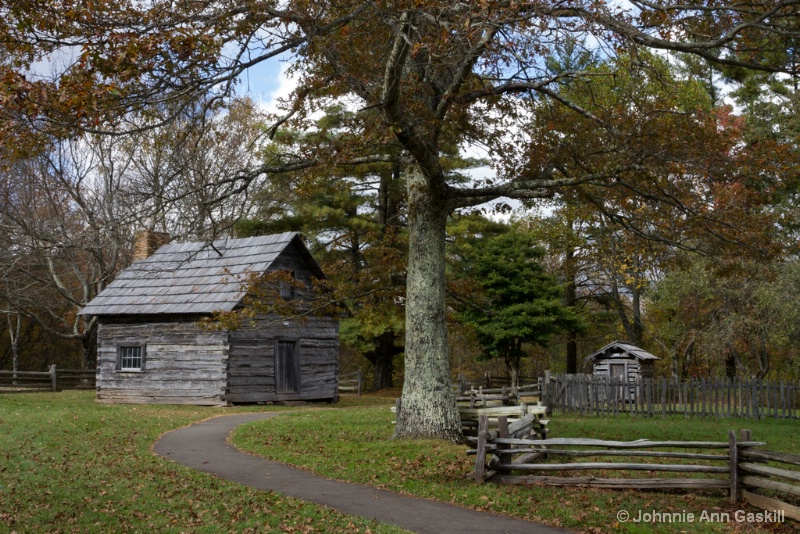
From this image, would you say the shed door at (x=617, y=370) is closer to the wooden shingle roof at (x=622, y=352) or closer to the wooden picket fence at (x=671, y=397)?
the wooden shingle roof at (x=622, y=352)

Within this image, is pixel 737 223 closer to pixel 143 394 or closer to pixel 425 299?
pixel 425 299

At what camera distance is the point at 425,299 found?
611 inches

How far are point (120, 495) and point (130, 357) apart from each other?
20303mm

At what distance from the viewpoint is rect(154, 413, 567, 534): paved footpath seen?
937cm

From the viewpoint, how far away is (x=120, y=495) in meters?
10.9

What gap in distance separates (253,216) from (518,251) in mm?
15059

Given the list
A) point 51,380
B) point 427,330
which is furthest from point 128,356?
point 427,330

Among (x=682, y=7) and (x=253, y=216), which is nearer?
(x=682, y=7)

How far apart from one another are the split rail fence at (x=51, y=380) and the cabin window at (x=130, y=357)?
7.40 meters

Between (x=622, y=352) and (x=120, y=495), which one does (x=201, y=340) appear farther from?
(x=622, y=352)

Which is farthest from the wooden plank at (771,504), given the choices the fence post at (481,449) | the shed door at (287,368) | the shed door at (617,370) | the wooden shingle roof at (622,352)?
the shed door at (617,370)

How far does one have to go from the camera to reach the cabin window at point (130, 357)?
29.7 m

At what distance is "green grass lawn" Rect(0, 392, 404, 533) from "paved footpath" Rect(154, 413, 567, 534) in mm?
420

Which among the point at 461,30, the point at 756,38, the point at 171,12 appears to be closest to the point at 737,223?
the point at 756,38
